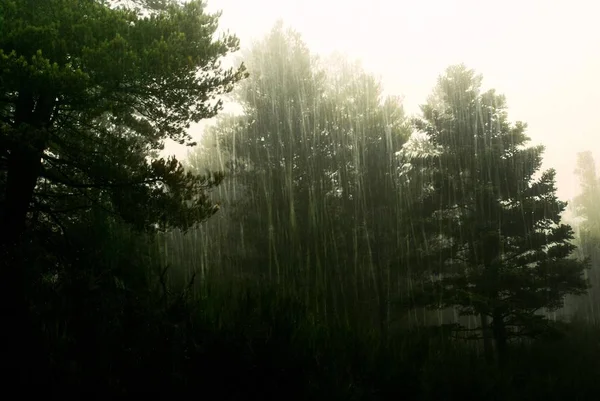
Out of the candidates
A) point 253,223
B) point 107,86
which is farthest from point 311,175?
point 107,86

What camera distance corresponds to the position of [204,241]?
1878cm

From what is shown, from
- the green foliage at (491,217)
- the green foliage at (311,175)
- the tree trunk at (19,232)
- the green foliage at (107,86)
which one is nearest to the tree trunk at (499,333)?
the green foliage at (491,217)

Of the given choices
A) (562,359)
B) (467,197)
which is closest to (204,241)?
(467,197)

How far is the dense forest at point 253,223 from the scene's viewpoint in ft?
15.9

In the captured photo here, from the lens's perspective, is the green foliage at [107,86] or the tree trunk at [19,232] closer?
the tree trunk at [19,232]

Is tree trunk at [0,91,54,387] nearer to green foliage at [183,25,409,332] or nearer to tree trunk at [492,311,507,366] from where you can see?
green foliage at [183,25,409,332]

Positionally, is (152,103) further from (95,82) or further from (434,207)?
(434,207)

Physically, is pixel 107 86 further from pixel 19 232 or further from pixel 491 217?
pixel 491 217

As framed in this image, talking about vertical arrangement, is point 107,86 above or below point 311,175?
below

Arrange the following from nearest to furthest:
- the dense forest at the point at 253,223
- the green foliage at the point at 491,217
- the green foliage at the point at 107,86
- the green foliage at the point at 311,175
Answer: the dense forest at the point at 253,223 → the green foliage at the point at 107,86 → the green foliage at the point at 491,217 → the green foliage at the point at 311,175

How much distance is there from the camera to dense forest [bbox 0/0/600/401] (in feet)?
15.9

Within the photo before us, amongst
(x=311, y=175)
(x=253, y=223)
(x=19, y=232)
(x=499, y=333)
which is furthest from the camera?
(x=311, y=175)

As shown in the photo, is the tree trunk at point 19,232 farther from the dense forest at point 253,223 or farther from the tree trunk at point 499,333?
the tree trunk at point 499,333

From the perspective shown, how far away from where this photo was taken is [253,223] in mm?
16531
